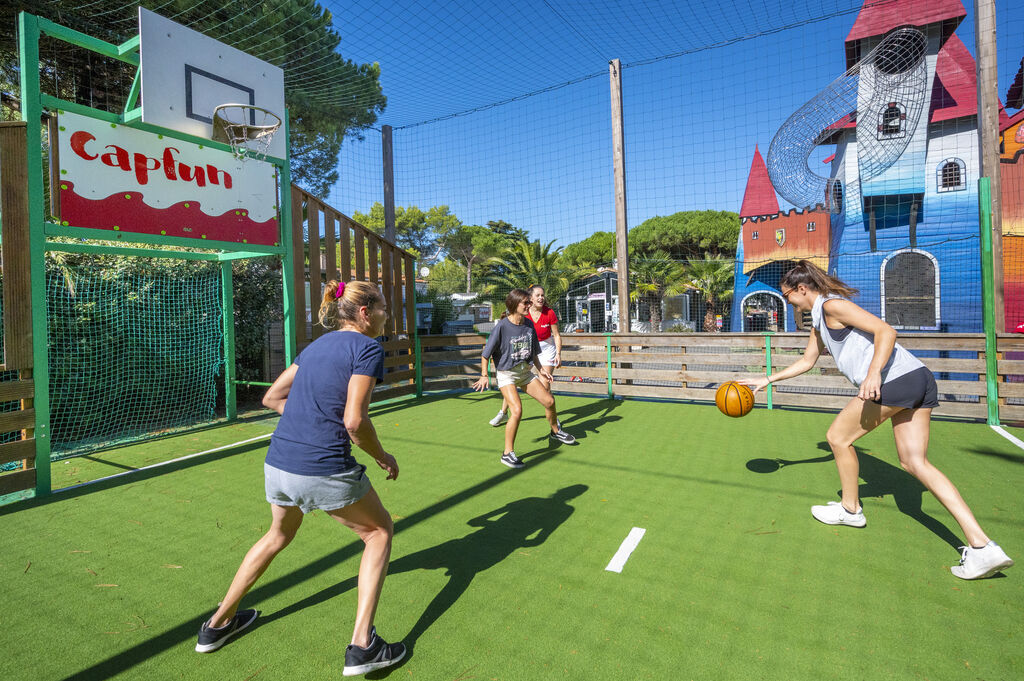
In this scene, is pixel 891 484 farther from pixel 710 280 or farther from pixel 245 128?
pixel 710 280

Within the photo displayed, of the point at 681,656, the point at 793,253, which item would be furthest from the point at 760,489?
the point at 793,253

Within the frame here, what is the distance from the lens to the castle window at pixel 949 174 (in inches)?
543

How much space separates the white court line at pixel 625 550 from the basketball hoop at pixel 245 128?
20.4 ft

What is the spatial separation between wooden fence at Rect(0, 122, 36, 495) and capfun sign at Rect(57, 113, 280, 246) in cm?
49

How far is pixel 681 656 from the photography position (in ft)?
7.04

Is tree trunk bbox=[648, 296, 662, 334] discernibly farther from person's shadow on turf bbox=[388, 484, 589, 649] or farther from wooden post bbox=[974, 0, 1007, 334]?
person's shadow on turf bbox=[388, 484, 589, 649]

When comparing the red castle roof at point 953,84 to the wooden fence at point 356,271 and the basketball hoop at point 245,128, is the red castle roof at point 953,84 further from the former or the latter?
the basketball hoop at point 245,128

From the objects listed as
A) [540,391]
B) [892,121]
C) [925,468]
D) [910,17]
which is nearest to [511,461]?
[540,391]

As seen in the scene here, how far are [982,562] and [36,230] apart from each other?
691 cm

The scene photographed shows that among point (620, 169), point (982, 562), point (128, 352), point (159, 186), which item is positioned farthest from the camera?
point (620, 169)

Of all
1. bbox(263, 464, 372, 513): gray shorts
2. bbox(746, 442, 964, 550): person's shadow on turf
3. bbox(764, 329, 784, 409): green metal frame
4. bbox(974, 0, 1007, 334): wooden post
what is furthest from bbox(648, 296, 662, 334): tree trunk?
bbox(263, 464, 372, 513): gray shorts

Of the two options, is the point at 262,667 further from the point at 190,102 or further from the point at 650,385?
the point at 650,385

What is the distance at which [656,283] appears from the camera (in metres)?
30.8

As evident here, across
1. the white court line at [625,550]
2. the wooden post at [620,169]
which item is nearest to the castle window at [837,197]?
the wooden post at [620,169]
